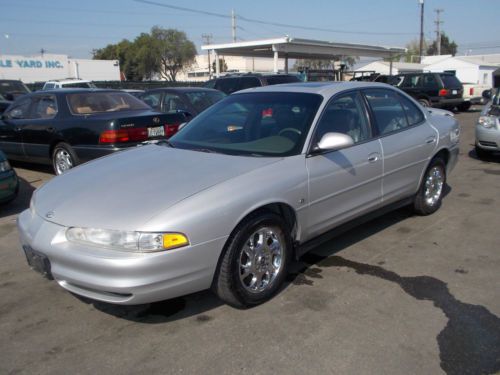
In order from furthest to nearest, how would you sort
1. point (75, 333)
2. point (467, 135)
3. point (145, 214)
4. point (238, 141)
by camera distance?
1. point (467, 135)
2. point (238, 141)
3. point (75, 333)
4. point (145, 214)

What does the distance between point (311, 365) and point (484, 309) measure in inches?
57.4

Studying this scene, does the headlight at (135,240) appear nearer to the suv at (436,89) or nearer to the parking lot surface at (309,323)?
the parking lot surface at (309,323)

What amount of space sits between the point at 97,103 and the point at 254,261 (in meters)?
5.36

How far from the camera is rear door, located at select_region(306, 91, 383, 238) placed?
12.8ft

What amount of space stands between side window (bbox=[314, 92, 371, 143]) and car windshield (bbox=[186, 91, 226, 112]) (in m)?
5.21

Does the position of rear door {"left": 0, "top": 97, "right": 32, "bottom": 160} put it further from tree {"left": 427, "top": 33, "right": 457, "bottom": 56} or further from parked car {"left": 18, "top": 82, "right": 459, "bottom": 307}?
tree {"left": 427, "top": 33, "right": 457, "bottom": 56}

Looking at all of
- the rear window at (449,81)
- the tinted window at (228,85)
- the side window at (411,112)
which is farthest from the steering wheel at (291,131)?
the rear window at (449,81)

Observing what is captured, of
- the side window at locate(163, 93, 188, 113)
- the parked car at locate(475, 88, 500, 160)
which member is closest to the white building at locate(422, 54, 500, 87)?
the parked car at locate(475, 88, 500, 160)

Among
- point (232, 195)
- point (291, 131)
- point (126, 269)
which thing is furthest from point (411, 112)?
point (126, 269)

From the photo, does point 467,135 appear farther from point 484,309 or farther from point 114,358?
point 114,358

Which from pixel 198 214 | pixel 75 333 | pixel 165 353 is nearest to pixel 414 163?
pixel 198 214

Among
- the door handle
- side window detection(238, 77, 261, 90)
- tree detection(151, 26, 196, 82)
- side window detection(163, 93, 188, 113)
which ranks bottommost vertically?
the door handle

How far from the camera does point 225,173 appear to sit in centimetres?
345

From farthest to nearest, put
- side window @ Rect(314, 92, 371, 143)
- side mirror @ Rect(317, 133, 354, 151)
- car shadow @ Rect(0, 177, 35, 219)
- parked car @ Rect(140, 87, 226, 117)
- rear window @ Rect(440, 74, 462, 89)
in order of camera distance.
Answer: rear window @ Rect(440, 74, 462, 89)
parked car @ Rect(140, 87, 226, 117)
car shadow @ Rect(0, 177, 35, 219)
side window @ Rect(314, 92, 371, 143)
side mirror @ Rect(317, 133, 354, 151)
